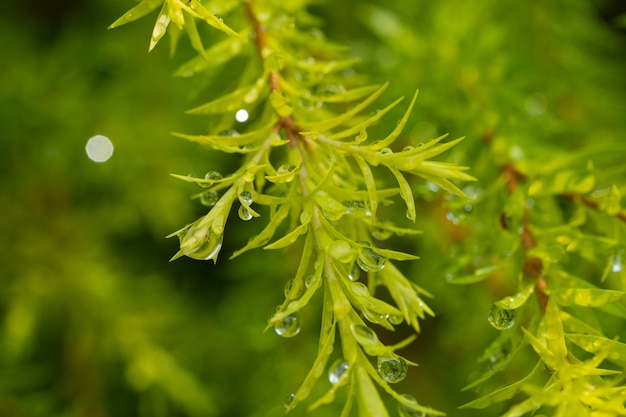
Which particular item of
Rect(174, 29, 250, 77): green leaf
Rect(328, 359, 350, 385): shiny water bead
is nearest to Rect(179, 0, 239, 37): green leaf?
Rect(174, 29, 250, 77): green leaf

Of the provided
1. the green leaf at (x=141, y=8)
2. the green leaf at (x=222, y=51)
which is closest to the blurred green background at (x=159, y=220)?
the green leaf at (x=222, y=51)

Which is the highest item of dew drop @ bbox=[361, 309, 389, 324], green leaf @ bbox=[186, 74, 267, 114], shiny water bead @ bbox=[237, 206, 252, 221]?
green leaf @ bbox=[186, 74, 267, 114]

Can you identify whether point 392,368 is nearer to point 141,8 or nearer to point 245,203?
point 245,203

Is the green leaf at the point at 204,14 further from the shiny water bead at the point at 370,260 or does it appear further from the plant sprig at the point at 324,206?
the shiny water bead at the point at 370,260

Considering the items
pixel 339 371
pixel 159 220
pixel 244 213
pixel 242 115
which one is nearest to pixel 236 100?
pixel 242 115

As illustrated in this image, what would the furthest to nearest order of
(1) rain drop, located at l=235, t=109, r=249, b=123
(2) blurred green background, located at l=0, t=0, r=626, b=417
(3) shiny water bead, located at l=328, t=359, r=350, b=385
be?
1. (2) blurred green background, located at l=0, t=0, r=626, b=417
2. (1) rain drop, located at l=235, t=109, r=249, b=123
3. (3) shiny water bead, located at l=328, t=359, r=350, b=385

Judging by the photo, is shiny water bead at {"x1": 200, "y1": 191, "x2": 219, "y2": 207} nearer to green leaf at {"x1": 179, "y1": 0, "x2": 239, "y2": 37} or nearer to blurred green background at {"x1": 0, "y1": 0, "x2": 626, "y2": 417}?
green leaf at {"x1": 179, "y1": 0, "x2": 239, "y2": 37}
